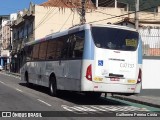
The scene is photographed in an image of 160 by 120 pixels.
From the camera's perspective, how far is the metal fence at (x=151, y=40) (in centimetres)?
2169

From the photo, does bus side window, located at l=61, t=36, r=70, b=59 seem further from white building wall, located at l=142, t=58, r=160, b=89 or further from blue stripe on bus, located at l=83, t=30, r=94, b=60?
white building wall, located at l=142, t=58, r=160, b=89

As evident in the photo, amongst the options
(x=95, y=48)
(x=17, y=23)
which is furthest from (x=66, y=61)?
(x=17, y=23)

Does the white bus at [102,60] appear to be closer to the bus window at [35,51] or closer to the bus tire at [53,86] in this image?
the bus tire at [53,86]

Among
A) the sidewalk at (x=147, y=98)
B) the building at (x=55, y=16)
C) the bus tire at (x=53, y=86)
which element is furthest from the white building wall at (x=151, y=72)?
the building at (x=55, y=16)

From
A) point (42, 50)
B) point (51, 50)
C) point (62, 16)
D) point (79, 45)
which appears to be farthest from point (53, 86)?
point (62, 16)

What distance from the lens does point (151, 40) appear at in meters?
21.8

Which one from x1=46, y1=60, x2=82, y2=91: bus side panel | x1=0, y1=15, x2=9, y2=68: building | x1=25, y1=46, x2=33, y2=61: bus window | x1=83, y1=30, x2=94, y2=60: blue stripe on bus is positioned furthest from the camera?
x1=0, y1=15, x2=9, y2=68: building

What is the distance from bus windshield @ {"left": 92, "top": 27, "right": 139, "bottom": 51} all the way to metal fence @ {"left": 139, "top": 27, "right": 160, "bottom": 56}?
5083 millimetres

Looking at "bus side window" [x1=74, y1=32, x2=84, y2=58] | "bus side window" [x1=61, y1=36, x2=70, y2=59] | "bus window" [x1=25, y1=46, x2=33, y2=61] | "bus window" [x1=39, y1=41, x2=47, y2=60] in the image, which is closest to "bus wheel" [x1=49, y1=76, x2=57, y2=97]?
"bus side window" [x1=61, y1=36, x2=70, y2=59]

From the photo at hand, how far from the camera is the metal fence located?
21.7 meters

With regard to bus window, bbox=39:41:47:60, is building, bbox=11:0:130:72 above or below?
above

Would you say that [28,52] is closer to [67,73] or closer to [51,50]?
[51,50]

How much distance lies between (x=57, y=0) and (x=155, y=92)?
137 feet

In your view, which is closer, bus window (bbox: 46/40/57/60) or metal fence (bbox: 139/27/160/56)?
bus window (bbox: 46/40/57/60)
